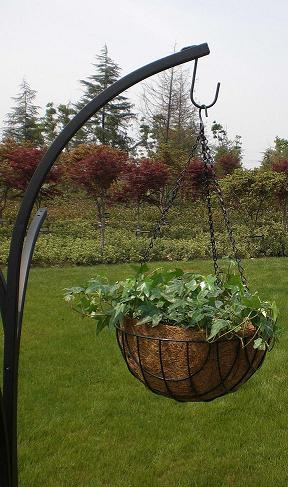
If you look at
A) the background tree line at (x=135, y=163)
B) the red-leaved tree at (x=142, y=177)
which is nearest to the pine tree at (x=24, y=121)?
the background tree line at (x=135, y=163)

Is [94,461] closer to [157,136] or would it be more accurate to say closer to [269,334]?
[269,334]

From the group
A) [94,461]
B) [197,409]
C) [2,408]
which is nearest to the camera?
[2,408]

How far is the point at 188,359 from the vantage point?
1341mm

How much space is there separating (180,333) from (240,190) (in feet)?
31.2

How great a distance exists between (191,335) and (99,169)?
841 cm

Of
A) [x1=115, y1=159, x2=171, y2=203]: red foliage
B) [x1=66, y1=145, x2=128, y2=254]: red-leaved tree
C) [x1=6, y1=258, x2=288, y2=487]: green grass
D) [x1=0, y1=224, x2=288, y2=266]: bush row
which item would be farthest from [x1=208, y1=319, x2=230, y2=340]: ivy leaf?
[x1=115, y1=159, x2=171, y2=203]: red foliage

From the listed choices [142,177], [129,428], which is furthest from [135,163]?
[129,428]

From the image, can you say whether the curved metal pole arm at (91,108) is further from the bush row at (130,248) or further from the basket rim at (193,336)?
the bush row at (130,248)

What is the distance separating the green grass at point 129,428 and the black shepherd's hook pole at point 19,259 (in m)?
1.08

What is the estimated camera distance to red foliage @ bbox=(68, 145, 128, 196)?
939cm

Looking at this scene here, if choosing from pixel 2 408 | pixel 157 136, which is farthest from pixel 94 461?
pixel 157 136

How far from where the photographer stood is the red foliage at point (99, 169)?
9391 mm

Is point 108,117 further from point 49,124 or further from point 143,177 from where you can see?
point 143,177

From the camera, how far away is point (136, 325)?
138 cm
